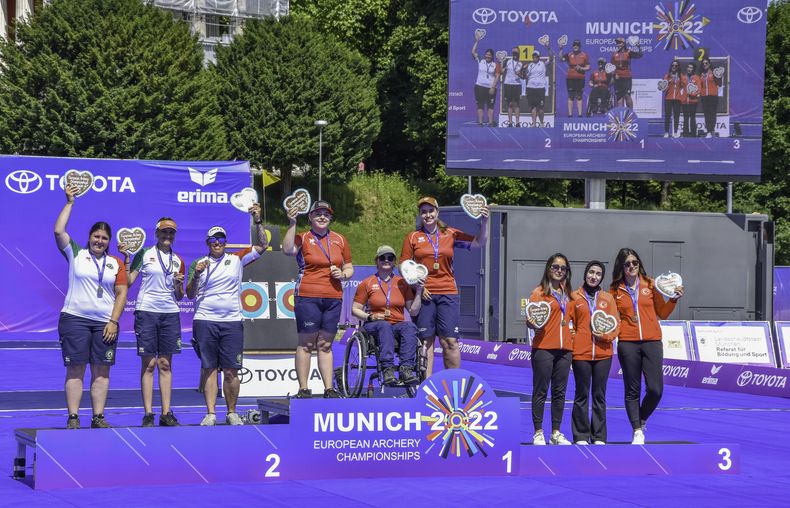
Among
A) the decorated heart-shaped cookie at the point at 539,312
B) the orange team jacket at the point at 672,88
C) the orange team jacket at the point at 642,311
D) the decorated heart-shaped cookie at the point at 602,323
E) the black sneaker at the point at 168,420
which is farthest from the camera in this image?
the orange team jacket at the point at 672,88

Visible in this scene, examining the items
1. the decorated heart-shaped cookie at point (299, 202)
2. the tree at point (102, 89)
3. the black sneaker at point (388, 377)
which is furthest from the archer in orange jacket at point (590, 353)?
the tree at point (102, 89)

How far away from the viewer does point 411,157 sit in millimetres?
64000

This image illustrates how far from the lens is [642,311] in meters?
11.4

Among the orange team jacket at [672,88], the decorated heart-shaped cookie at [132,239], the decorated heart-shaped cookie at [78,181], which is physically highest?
the orange team jacket at [672,88]

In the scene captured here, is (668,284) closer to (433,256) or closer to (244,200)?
(433,256)

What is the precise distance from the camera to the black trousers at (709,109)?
89.9 feet

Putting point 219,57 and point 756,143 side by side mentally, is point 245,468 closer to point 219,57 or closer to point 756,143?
point 756,143

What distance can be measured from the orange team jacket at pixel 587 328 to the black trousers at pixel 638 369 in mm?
299

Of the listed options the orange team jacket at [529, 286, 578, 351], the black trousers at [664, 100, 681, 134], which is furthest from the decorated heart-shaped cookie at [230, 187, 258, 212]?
the black trousers at [664, 100, 681, 134]

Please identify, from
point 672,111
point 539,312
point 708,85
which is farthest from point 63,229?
point 708,85

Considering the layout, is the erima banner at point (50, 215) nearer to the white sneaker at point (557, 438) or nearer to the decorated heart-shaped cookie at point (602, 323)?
the white sneaker at point (557, 438)

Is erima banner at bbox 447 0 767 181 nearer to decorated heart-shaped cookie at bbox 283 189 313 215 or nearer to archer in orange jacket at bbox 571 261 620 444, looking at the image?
decorated heart-shaped cookie at bbox 283 189 313 215

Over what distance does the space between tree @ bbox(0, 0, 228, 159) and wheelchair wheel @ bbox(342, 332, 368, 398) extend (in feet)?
108

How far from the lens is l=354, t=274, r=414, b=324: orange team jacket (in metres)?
11.9
